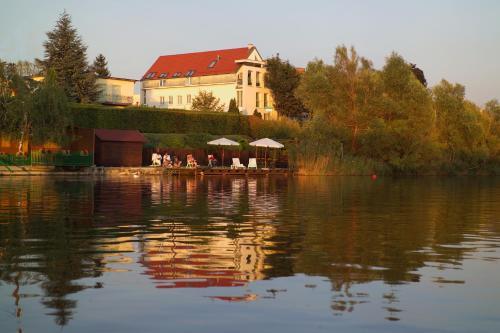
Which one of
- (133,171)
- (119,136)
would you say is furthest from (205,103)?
(133,171)

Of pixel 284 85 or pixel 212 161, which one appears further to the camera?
pixel 284 85

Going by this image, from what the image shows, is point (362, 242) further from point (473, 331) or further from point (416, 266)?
point (473, 331)

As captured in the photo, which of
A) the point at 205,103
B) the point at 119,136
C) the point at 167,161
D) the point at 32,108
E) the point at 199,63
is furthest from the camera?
the point at 199,63

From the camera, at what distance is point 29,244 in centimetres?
1184

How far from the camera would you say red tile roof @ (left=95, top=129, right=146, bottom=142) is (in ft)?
168

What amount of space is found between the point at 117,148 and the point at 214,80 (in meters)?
36.7

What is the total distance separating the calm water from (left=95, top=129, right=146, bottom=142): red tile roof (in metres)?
33.4

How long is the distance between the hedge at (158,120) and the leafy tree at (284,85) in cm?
1630

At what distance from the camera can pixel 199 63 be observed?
8994cm

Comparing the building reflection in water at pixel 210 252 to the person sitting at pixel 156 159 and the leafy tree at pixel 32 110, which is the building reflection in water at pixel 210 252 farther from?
the person sitting at pixel 156 159

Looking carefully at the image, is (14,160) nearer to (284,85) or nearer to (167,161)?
(167,161)

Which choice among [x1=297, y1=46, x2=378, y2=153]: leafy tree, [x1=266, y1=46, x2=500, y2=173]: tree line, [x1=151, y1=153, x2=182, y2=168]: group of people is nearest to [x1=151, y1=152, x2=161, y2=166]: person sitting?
[x1=151, y1=153, x2=182, y2=168]: group of people

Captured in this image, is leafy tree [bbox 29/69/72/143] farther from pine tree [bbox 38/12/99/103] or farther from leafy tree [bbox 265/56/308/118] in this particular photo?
leafy tree [bbox 265/56/308/118]

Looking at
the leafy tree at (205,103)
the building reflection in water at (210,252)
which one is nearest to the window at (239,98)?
the leafy tree at (205,103)
